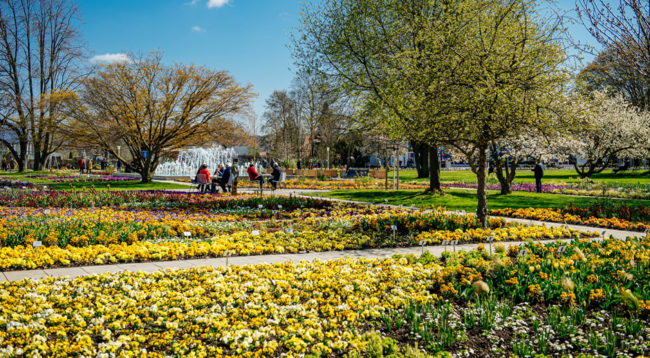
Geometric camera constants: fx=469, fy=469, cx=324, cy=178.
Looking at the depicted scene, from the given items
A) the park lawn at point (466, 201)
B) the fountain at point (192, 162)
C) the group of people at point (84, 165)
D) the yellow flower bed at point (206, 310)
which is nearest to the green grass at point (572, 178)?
the park lawn at point (466, 201)

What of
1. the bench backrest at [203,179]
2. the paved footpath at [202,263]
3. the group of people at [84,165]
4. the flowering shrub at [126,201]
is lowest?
the paved footpath at [202,263]

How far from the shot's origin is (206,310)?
4.48 meters

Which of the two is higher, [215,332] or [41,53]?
[41,53]

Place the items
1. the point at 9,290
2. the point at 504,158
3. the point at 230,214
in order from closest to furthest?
the point at 9,290 → the point at 230,214 → the point at 504,158

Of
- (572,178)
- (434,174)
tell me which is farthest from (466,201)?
(572,178)

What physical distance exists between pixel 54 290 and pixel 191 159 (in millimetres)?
40973

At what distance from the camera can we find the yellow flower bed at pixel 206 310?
367cm

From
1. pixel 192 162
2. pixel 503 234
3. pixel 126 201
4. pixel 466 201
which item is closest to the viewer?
pixel 503 234

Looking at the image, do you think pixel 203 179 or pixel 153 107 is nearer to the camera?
pixel 203 179

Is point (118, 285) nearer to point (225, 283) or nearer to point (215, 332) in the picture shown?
point (225, 283)

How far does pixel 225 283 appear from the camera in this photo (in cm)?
529

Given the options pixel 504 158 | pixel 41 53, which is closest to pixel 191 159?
pixel 41 53

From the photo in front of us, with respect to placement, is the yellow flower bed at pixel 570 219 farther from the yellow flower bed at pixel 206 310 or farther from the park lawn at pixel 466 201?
the yellow flower bed at pixel 206 310

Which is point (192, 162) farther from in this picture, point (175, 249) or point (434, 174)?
point (175, 249)
